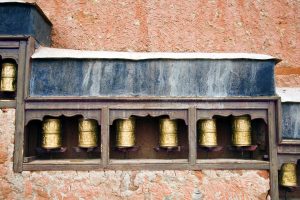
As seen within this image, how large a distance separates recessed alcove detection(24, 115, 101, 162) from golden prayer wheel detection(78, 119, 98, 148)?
0.12 meters

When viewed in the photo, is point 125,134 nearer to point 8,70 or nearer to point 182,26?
point 8,70

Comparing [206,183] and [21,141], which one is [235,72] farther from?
[21,141]

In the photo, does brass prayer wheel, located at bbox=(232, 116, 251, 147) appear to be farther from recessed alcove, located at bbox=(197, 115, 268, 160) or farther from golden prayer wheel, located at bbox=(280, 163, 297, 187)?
golden prayer wheel, located at bbox=(280, 163, 297, 187)

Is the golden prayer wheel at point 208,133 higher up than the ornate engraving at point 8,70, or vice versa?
the ornate engraving at point 8,70

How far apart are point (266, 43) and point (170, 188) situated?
2854mm

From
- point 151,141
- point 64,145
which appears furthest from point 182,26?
point 64,145

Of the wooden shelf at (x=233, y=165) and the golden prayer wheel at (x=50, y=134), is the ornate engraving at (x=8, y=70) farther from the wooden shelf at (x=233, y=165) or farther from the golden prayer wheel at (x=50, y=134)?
the wooden shelf at (x=233, y=165)

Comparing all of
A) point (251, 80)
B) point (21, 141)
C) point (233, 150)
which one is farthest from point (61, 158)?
point (251, 80)

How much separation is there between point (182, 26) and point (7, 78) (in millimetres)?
2702

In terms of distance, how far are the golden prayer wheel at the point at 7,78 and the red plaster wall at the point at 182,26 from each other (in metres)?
1.17

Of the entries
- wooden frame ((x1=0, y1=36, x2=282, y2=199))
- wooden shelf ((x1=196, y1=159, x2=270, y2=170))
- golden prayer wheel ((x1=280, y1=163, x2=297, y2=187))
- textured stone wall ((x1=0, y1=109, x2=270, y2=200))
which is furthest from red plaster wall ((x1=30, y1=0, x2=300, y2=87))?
textured stone wall ((x1=0, y1=109, x2=270, y2=200))

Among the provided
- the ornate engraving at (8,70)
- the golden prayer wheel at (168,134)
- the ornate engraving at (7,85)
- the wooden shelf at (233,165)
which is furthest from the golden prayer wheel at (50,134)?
the wooden shelf at (233,165)

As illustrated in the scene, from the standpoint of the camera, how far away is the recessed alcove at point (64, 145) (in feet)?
14.0

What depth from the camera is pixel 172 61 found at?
157 inches
